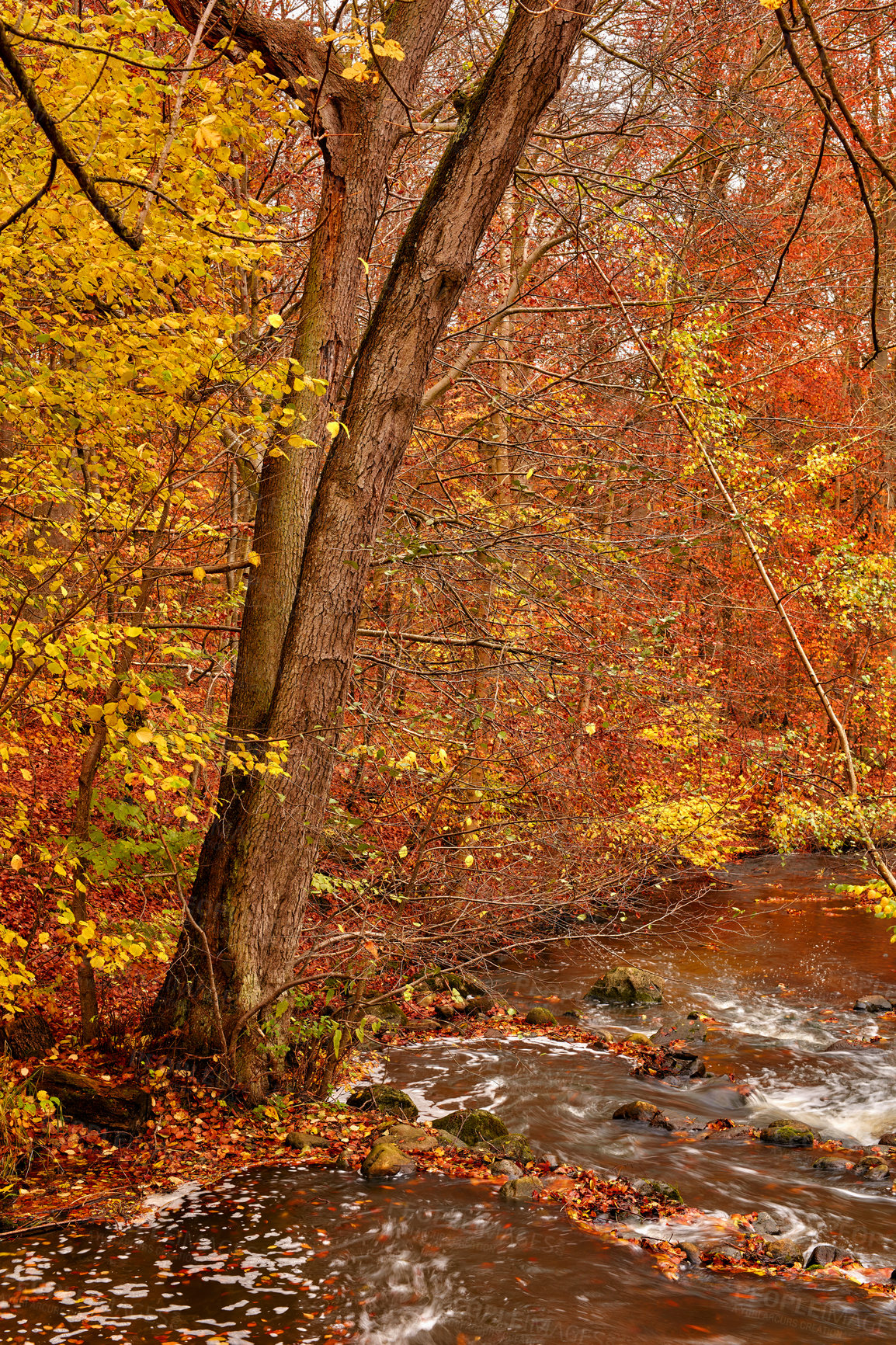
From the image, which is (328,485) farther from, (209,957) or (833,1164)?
(833,1164)

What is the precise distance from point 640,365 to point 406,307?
4148 mm

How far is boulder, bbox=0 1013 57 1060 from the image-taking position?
21.6 ft

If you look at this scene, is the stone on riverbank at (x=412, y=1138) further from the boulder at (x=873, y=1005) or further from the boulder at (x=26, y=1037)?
the boulder at (x=873, y=1005)

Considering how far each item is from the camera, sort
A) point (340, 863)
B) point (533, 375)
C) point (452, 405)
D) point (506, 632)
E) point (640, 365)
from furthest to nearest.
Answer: point (452, 405) → point (533, 375) → point (640, 365) → point (506, 632) → point (340, 863)

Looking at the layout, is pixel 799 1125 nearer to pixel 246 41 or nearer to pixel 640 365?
pixel 640 365

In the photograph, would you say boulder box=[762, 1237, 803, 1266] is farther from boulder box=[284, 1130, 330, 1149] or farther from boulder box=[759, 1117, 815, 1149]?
boulder box=[284, 1130, 330, 1149]

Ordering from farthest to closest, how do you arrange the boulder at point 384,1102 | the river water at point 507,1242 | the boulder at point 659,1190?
1. the boulder at point 384,1102
2. the boulder at point 659,1190
3. the river water at point 507,1242

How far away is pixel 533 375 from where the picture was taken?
11.5 m

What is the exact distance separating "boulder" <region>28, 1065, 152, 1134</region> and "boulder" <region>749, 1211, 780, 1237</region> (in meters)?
3.90

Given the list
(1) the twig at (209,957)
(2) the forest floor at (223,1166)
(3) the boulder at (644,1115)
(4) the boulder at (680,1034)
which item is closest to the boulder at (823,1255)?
(2) the forest floor at (223,1166)

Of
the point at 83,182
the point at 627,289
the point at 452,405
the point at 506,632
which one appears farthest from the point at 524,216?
the point at 83,182

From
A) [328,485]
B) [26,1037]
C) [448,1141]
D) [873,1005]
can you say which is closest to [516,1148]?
[448,1141]

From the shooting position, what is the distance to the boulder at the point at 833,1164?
730 centimetres

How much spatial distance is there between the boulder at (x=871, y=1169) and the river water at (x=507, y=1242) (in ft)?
0.66
